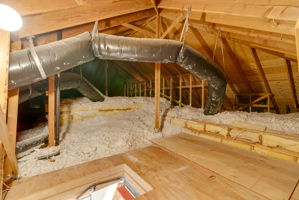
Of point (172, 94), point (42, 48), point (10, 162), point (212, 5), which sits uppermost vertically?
point (212, 5)

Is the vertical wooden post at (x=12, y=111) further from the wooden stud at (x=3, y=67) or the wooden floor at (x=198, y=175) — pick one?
the wooden floor at (x=198, y=175)

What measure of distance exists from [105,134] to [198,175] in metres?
2.08

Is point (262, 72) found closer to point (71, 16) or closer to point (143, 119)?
point (143, 119)

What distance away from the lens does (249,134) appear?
2.12 m

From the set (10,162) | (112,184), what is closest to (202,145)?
(112,184)

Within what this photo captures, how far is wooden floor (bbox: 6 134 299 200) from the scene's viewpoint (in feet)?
3.02

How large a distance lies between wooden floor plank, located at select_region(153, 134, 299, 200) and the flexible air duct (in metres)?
1.12

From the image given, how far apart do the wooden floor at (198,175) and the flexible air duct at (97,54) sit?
0.90 metres

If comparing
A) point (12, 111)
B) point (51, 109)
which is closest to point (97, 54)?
point (12, 111)

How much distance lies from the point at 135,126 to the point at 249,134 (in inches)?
84.9

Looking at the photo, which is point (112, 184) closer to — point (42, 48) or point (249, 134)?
point (42, 48)

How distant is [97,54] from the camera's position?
1602 mm

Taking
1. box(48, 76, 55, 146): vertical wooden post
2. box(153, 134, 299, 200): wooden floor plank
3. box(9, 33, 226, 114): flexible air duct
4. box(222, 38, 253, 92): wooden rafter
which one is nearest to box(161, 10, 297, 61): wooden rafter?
box(222, 38, 253, 92): wooden rafter

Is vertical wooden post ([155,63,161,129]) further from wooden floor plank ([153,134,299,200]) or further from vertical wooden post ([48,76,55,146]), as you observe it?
vertical wooden post ([48,76,55,146])
